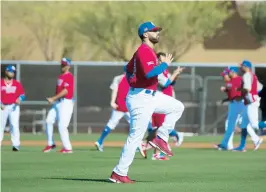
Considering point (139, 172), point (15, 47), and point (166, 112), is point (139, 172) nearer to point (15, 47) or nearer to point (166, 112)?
point (166, 112)

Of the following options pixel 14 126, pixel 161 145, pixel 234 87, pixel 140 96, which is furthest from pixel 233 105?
pixel 140 96

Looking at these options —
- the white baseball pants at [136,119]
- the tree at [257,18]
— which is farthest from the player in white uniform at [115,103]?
the tree at [257,18]

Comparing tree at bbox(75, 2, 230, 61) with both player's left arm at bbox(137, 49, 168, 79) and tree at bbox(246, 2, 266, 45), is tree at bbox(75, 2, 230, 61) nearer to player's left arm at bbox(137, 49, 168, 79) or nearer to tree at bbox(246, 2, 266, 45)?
tree at bbox(246, 2, 266, 45)

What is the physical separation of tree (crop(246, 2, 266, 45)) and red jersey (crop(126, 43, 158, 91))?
41.3 meters

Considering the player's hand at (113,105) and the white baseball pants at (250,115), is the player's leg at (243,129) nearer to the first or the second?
the white baseball pants at (250,115)

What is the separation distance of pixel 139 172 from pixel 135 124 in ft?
7.64

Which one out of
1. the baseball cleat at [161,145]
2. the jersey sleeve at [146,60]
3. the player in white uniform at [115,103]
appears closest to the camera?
the jersey sleeve at [146,60]

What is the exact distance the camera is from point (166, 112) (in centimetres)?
1498

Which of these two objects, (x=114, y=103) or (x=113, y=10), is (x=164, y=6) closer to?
(x=113, y=10)

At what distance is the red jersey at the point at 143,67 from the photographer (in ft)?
46.8

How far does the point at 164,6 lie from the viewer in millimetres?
57219

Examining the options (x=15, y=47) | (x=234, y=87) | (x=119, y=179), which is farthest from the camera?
(x=15, y=47)

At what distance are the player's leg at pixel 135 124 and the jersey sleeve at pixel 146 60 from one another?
375 millimetres

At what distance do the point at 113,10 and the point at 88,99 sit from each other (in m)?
19.8
